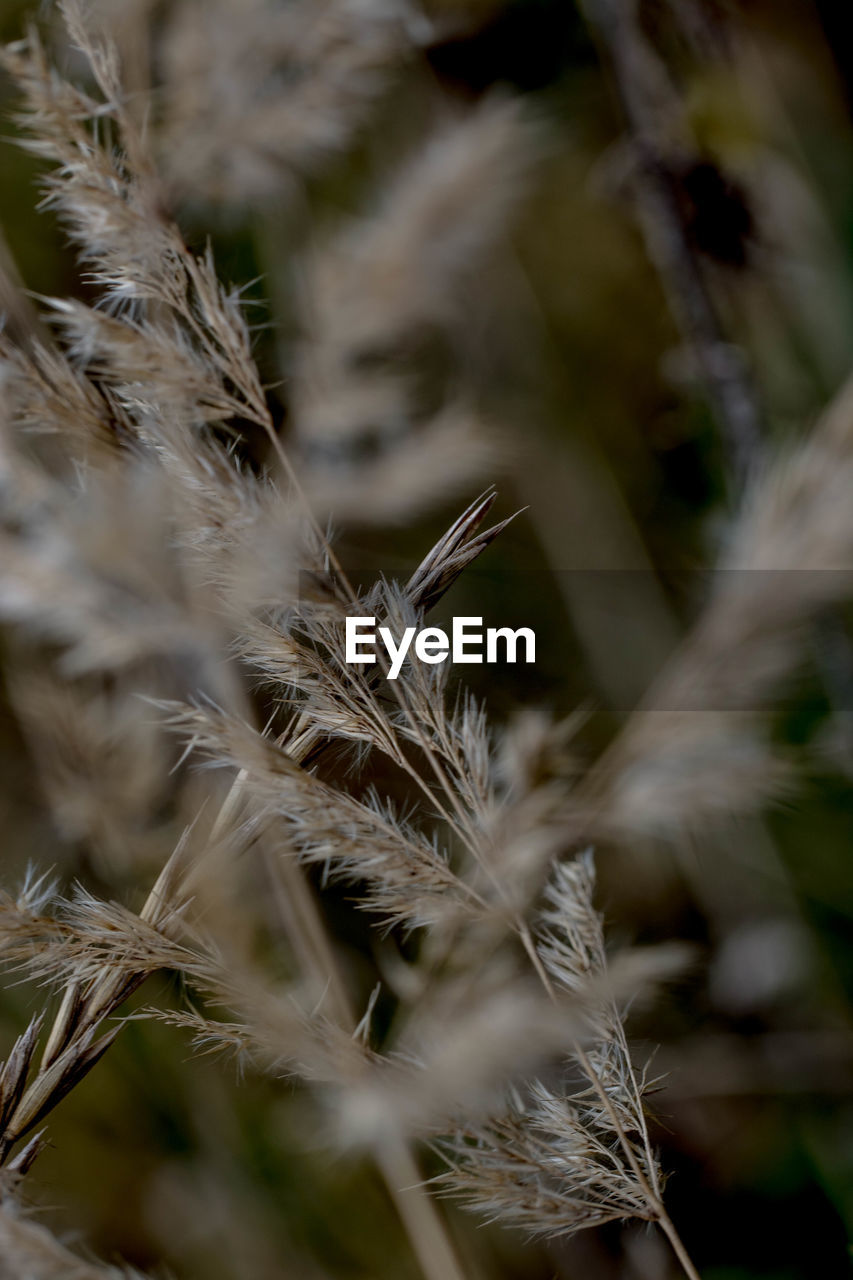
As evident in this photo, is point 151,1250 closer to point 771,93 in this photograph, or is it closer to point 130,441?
point 130,441

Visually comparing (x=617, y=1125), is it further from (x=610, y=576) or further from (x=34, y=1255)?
(x=610, y=576)

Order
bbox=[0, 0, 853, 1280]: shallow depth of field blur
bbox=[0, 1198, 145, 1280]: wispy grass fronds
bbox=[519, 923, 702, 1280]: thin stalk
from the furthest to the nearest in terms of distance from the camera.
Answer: bbox=[0, 0, 853, 1280]: shallow depth of field blur, bbox=[519, 923, 702, 1280]: thin stalk, bbox=[0, 1198, 145, 1280]: wispy grass fronds

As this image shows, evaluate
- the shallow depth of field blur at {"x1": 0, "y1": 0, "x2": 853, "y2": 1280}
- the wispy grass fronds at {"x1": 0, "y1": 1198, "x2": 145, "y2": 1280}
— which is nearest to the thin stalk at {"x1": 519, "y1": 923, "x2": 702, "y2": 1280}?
the wispy grass fronds at {"x1": 0, "y1": 1198, "x2": 145, "y2": 1280}

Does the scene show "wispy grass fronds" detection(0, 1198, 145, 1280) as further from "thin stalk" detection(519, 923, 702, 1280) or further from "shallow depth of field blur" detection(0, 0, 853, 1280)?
"shallow depth of field blur" detection(0, 0, 853, 1280)

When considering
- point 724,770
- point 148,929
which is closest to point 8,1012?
point 148,929

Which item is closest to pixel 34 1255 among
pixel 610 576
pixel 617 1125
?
pixel 617 1125

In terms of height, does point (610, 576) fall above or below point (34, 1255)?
below

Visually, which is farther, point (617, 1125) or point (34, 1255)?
point (617, 1125)

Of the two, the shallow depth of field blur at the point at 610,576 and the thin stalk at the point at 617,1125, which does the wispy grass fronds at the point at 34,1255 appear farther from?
the shallow depth of field blur at the point at 610,576

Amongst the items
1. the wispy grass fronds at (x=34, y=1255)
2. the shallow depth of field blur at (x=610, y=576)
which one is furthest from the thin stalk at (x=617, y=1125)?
the shallow depth of field blur at (x=610, y=576)
